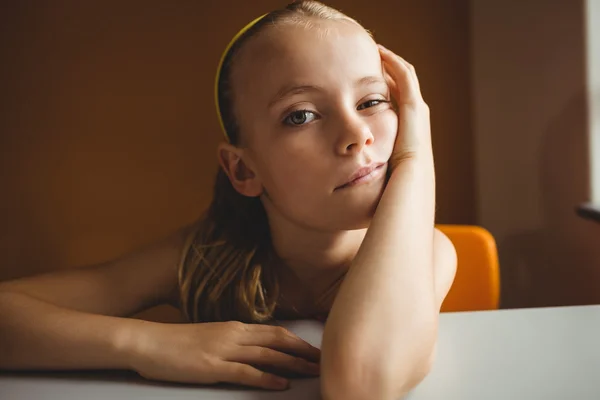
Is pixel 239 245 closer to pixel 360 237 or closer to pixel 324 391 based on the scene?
pixel 360 237

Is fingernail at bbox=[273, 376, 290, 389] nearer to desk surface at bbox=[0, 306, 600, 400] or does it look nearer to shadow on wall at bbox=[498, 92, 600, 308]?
desk surface at bbox=[0, 306, 600, 400]

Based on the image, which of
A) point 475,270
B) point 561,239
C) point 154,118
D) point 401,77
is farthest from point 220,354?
point 154,118

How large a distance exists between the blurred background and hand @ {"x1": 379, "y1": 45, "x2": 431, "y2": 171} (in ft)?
4.26

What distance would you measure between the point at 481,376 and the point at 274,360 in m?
0.21

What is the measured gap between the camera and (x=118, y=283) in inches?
33.2

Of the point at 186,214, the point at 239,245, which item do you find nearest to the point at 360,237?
the point at 239,245

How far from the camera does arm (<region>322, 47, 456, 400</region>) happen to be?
0.52 meters

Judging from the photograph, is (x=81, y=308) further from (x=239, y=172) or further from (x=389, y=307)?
(x=389, y=307)

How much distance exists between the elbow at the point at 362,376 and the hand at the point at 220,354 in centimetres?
7

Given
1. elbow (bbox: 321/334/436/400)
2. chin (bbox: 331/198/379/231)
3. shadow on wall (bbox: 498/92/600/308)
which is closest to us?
elbow (bbox: 321/334/436/400)

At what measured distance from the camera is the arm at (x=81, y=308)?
625mm

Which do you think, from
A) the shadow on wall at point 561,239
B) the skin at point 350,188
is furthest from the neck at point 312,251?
the shadow on wall at point 561,239

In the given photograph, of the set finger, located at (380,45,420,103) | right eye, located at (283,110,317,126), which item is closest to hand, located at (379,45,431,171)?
finger, located at (380,45,420,103)

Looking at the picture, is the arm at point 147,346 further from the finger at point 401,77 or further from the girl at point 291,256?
the finger at point 401,77
